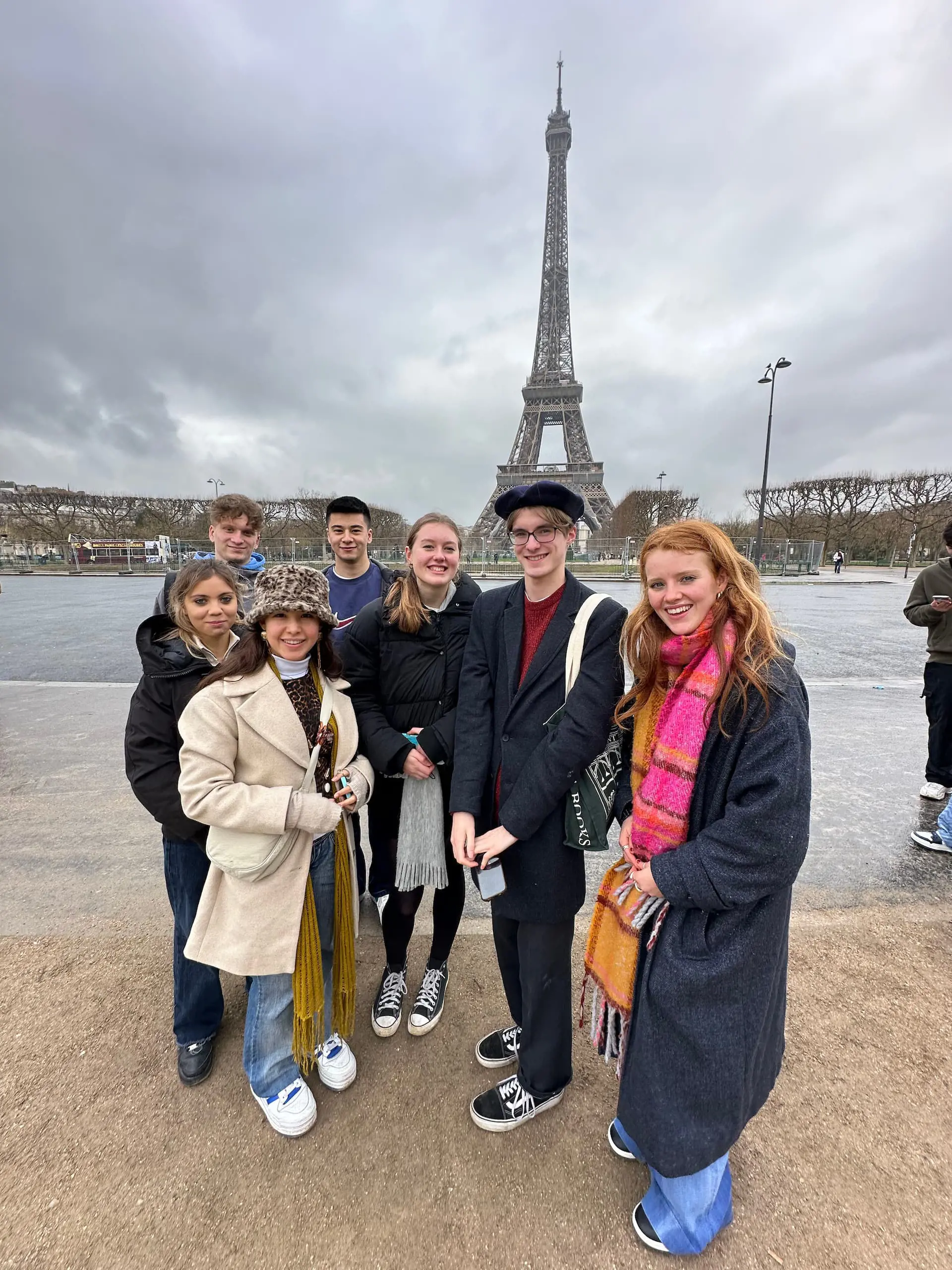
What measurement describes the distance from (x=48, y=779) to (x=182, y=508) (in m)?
44.0

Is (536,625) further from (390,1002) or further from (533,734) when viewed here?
(390,1002)

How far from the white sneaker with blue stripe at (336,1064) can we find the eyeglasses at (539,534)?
1.79 meters

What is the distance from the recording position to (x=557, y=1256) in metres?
1.33

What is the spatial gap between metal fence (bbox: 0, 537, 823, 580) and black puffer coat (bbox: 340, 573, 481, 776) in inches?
948

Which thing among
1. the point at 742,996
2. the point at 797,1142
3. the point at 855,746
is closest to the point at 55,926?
the point at 742,996

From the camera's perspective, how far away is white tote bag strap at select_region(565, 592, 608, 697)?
1.55 metres

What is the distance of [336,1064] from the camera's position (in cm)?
179

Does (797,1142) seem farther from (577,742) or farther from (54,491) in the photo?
(54,491)

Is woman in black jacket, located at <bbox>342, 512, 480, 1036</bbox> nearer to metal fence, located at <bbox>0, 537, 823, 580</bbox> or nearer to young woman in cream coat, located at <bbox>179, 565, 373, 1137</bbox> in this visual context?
young woman in cream coat, located at <bbox>179, 565, 373, 1137</bbox>

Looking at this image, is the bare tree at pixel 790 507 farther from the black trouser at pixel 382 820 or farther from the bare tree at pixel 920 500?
the black trouser at pixel 382 820

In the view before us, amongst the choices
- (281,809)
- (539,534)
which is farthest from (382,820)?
(539,534)

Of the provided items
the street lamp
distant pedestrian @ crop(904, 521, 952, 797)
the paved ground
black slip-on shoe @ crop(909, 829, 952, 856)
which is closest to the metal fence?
the street lamp

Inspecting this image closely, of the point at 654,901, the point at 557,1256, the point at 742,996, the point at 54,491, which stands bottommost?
the point at 557,1256

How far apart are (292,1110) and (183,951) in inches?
23.5
